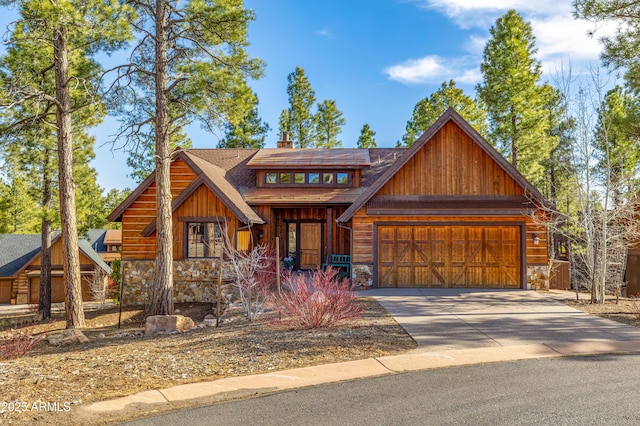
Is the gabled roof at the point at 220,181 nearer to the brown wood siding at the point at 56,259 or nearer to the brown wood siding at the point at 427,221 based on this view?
the brown wood siding at the point at 427,221

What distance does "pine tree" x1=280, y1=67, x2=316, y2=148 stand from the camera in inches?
1430

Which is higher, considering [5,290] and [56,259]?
[56,259]

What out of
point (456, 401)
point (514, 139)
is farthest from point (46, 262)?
point (514, 139)

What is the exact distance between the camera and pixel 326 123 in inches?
1459

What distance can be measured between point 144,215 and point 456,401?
15.9 meters

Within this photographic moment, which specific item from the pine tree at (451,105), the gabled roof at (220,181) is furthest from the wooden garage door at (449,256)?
the pine tree at (451,105)

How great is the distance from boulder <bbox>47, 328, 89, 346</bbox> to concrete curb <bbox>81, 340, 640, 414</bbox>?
518 centimetres

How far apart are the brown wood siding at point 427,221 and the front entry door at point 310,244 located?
544 cm

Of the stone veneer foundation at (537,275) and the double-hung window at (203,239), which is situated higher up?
the double-hung window at (203,239)

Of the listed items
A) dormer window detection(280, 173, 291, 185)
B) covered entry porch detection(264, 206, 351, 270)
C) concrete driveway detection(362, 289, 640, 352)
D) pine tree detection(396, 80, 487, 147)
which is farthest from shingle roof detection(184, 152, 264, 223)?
pine tree detection(396, 80, 487, 147)

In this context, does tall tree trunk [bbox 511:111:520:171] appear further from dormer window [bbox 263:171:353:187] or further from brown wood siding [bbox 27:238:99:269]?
brown wood siding [bbox 27:238:99:269]

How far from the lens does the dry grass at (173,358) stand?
593cm

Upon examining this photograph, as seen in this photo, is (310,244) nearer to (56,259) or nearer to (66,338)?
(66,338)

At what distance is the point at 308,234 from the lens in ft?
69.1
